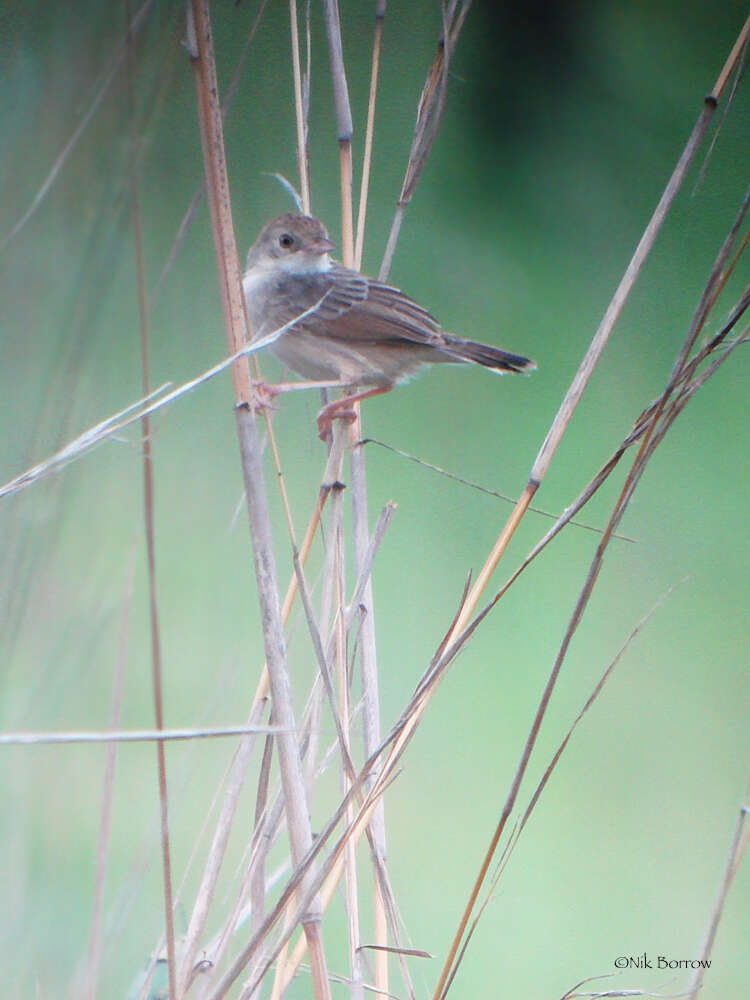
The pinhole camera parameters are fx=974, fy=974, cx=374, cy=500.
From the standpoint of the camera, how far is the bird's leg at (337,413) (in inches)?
39.2

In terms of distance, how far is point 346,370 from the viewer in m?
1.25

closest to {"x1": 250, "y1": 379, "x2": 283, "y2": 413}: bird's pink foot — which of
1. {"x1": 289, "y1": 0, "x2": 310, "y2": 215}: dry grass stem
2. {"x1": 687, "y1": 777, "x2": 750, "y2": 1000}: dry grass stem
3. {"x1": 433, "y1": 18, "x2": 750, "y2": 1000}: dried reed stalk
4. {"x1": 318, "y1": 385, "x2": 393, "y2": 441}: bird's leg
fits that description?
{"x1": 318, "y1": 385, "x2": 393, "y2": 441}: bird's leg

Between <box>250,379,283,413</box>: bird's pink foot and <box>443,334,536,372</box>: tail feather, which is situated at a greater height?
<box>443,334,536,372</box>: tail feather

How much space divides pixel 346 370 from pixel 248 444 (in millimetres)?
615

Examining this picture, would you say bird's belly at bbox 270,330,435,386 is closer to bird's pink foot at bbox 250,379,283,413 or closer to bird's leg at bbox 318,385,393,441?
bird's leg at bbox 318,385,393,441

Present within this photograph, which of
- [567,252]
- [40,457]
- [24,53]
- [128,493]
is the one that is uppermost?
[567,252]

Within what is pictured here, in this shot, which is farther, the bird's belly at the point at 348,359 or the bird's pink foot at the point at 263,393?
the bird's belly at the point at 348,359

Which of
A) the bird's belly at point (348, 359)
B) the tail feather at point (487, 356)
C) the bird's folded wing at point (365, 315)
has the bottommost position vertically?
the tail feather at point (487, 356)

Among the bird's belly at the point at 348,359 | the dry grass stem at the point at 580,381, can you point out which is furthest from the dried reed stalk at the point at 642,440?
the bird's belly at the point at 348,359

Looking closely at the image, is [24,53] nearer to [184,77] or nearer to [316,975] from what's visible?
[184,77]

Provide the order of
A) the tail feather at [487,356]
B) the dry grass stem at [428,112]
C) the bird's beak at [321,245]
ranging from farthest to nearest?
the bird's beak at [321,245] → the tail feather at [487,356] → the dry grass stem at [428,112]

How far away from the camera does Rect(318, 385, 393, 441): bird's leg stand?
996mm

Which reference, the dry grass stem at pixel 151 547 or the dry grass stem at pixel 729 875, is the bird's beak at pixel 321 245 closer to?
the dry grass stem at pixel 151 547

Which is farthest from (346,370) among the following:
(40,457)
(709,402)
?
(709,402)
